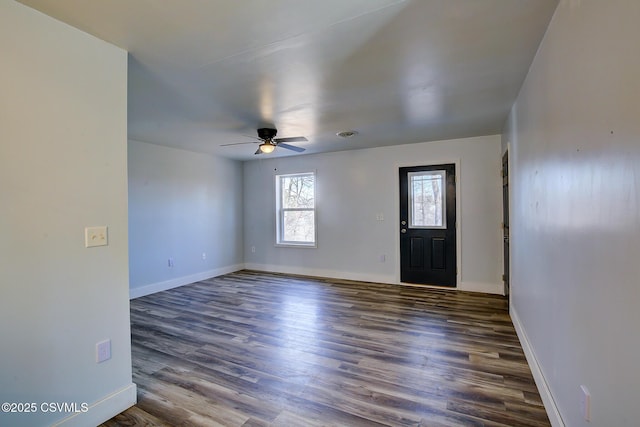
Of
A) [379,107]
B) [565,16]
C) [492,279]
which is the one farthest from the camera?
[492,279]

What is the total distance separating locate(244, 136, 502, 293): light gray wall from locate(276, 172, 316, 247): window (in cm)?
14

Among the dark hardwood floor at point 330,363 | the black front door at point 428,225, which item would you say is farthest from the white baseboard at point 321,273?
the dark hardwood floor at point 330,363

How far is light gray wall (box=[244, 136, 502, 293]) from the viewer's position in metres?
4.45

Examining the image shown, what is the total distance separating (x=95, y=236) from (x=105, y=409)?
1.07m

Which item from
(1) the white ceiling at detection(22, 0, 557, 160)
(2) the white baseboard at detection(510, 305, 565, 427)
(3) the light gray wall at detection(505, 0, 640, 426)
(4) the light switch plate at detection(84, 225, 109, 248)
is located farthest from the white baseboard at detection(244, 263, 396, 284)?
(4) the light switch plate at detection(84, 225, 109, 248)

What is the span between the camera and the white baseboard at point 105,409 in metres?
1.69

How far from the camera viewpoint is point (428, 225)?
190 inches

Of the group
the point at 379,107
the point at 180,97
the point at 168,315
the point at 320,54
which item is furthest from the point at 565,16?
the point at 168,315

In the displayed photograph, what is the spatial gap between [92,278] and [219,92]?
1.76m

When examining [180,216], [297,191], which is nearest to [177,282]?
[180,216]

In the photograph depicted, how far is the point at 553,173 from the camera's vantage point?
1686mm

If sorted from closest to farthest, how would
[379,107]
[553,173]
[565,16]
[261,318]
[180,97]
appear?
[565,16], [553,173], [180,97], [379,107], [261,318]

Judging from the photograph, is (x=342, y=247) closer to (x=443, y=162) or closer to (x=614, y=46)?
(x=443, y=162)

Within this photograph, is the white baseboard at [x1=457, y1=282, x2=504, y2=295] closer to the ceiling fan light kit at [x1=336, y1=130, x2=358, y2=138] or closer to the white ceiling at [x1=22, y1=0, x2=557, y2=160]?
the white ceiling at [x1=22, y1=0, x2=557, y2=160]
